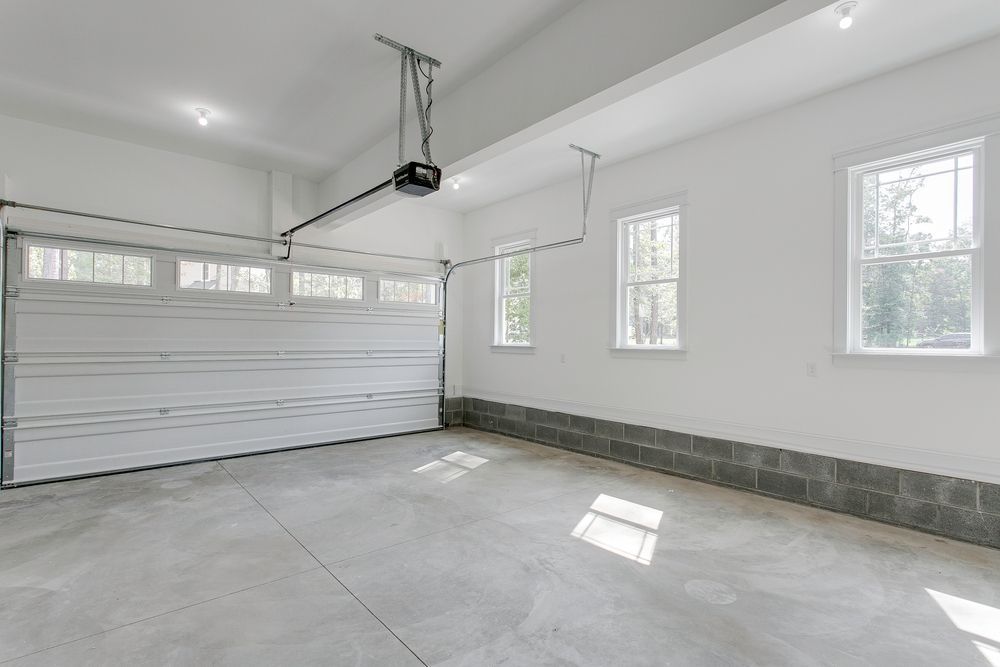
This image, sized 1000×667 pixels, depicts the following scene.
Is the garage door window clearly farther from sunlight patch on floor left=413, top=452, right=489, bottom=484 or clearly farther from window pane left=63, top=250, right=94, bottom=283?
window pane left=63, top=250, right=94, bottom=283

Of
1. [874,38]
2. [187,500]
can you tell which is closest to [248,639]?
[187,500]

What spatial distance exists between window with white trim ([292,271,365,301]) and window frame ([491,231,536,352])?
1.90 meters

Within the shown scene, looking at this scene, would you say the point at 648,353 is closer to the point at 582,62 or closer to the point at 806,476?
the point at 806,476

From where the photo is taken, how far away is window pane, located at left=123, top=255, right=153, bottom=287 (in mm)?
5016

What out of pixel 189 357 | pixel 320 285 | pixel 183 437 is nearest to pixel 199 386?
pixel 189 357

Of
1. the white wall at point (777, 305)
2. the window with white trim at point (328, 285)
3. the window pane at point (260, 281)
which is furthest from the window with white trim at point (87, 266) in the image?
the white wall at point (777, 305)

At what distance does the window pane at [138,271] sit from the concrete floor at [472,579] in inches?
78.1

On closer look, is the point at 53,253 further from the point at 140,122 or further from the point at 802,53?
the point at 802,53

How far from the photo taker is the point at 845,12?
2932 millimetres

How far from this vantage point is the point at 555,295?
6.29 metres

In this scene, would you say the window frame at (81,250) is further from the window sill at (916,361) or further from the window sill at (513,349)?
the window sill at (916,361)

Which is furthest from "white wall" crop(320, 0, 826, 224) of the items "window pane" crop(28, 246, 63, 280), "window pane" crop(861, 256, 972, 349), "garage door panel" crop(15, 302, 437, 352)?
"window pane" crop(28, 246, 63, 280)

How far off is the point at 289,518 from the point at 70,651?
5.27ft

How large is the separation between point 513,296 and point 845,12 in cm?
469
